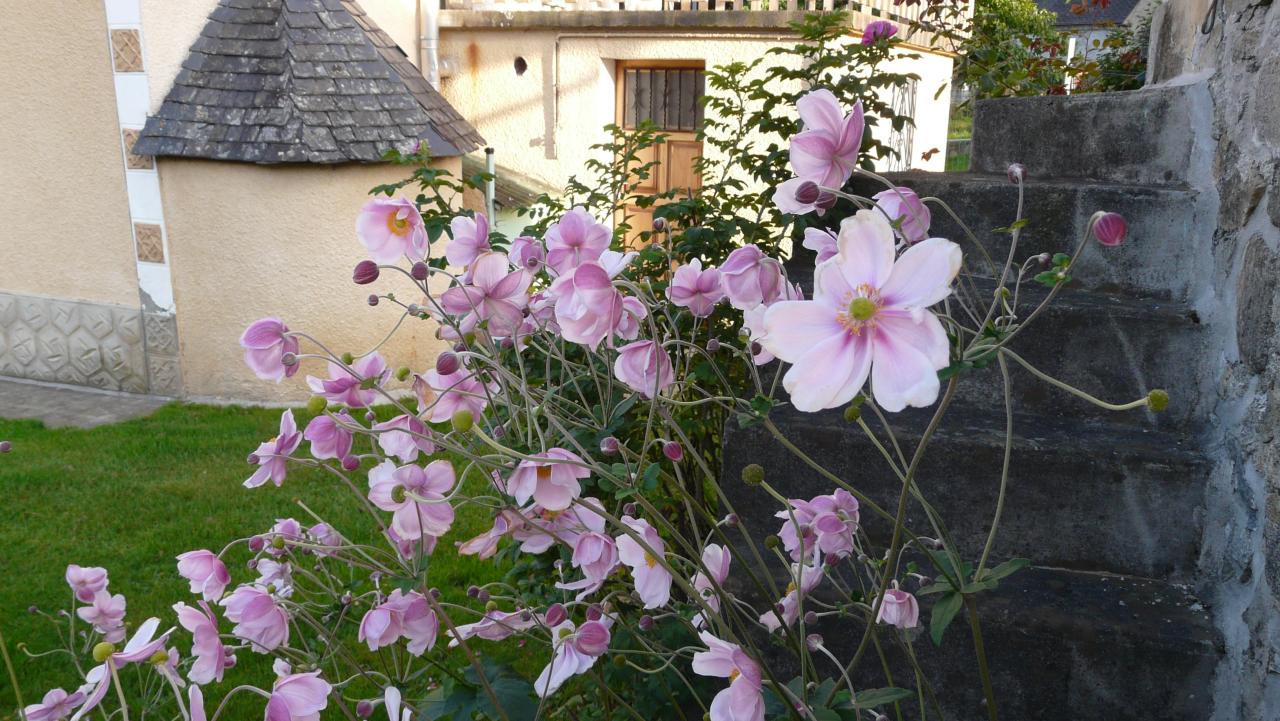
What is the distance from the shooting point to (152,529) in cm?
399

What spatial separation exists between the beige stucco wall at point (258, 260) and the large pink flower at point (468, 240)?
4.67 metres

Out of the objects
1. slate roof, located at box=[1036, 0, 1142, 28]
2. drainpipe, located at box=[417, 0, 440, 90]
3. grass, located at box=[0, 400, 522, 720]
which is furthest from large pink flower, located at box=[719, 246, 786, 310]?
slate roof, located at box=[1036, 0, 1142, 28]

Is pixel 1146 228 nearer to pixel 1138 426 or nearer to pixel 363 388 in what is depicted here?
pixel 1138 426

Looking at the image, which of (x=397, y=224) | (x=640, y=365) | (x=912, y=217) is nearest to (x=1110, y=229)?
(x=912, y=217)

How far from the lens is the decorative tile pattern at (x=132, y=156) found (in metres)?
5.96

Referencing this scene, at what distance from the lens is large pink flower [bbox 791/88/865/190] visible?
1.05 m

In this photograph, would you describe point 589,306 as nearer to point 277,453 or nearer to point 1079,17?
point 277,453

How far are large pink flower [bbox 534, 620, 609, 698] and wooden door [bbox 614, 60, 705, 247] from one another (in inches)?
280

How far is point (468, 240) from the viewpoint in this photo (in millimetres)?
1480

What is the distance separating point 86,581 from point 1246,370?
1.96m

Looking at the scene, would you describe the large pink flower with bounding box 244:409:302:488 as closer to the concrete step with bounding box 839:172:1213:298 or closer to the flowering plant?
the flowering plant

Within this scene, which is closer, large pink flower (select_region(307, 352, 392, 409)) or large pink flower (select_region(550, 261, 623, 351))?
large pink flower (select_region(550, 261, 623, 351))

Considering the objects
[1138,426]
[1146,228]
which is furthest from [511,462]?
[1146,228]

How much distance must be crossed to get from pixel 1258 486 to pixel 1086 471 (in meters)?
0.30
